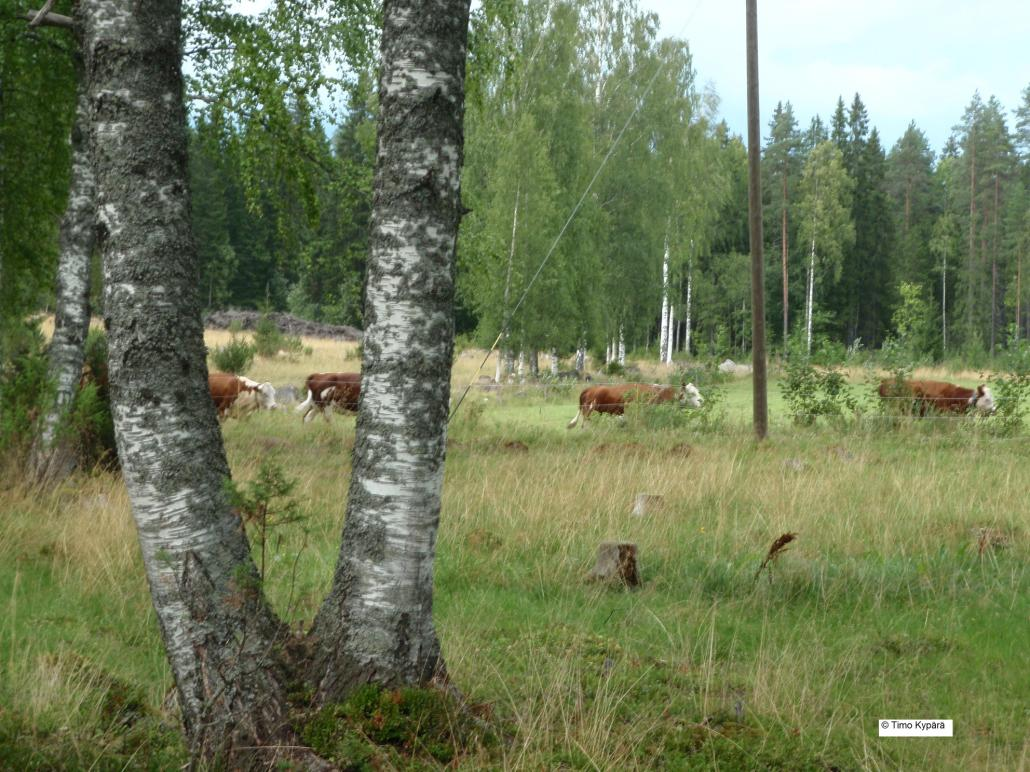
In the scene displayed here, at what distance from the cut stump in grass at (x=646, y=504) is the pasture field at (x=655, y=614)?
81 mm

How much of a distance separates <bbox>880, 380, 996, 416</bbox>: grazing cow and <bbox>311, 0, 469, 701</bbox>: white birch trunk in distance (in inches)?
532

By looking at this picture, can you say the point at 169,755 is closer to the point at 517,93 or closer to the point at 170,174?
the point at 170,174

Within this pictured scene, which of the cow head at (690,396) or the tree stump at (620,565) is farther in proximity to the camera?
the cow head at (690,396)

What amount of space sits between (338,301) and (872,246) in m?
32.7

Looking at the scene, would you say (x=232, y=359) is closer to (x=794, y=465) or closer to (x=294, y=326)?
(x=794, y=465)

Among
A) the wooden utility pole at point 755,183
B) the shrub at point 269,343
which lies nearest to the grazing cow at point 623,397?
the wooden utility pole at point 755,183

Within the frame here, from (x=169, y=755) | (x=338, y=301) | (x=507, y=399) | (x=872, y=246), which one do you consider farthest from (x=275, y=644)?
(x=872, y=246)

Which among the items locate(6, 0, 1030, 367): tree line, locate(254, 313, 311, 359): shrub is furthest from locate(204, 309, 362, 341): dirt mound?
locate(254, 313, 311, 359): shrub

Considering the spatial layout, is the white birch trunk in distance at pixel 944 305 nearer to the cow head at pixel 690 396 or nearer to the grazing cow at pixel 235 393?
the cow head at pixel 690 396

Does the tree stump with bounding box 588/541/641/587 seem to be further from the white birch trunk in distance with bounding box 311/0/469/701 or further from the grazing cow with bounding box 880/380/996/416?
the grazing cow with bounding box 880/380/996/416

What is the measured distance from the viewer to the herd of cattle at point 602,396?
53.7 feet

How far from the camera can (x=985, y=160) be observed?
216ft

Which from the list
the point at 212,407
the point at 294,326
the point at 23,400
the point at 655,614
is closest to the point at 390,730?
the point at 212,407

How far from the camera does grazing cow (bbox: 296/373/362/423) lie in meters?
17.5
